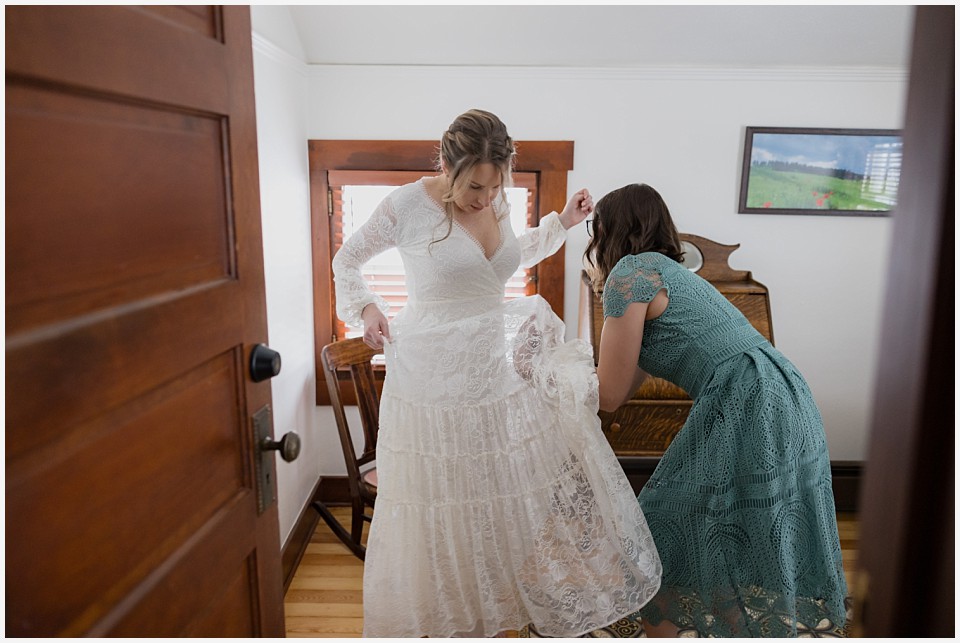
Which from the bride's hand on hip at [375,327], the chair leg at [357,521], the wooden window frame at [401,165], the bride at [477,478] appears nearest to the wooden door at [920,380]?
the bride at [477,478]

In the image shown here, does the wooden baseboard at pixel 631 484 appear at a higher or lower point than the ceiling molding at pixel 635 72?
lower

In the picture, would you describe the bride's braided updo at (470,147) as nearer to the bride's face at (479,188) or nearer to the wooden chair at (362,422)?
the bride's face at (479,188)

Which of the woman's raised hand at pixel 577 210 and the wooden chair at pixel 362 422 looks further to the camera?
the wooden chair at pixel 362 422

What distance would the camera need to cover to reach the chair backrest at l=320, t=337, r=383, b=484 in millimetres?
2734

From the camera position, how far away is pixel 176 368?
93 centimetres

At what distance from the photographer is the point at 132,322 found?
0.82 meters

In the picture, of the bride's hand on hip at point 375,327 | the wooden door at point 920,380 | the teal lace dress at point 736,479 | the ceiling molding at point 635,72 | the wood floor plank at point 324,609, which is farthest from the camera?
the ceiling molding at point 635,72

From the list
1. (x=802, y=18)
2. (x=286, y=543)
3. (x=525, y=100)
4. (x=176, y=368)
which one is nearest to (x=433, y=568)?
(x=286, y=543)

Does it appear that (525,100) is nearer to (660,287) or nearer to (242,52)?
(660,287)

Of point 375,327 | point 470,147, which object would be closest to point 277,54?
point 470,147

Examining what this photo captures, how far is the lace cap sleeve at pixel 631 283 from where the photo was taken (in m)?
1.83

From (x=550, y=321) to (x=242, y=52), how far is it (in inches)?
51.8

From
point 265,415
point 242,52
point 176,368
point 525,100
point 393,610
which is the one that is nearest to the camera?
point 176,368

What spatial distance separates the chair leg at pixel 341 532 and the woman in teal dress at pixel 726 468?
52.4 inches
